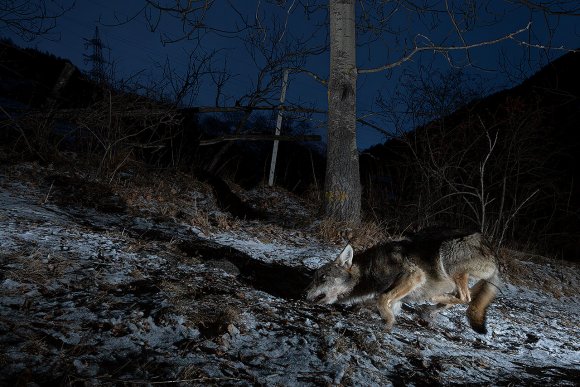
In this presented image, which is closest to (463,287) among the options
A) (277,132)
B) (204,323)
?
(204,323)

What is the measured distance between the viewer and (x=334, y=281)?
4410 mm

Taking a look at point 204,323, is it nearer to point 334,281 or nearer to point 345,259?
point 334,281

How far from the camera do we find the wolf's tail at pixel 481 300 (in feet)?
13.7

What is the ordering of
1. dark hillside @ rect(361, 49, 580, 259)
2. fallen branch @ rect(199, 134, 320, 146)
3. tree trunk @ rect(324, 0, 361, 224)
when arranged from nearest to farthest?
tree trunk @ rect(324, 0, 361, 224) → dark hillside @ rect(361, 49, 580, 259) → fallen branch @ rect(199, 134, 320, 146)

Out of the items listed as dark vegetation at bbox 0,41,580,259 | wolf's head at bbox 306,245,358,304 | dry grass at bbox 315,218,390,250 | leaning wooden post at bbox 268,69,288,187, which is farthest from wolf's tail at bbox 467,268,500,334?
leaning wooden post at bbox 268,69,288,187

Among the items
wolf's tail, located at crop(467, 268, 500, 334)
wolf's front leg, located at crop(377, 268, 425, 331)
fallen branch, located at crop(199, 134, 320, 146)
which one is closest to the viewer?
wolf's front leg, located at crop(377, 268, 425, 331)

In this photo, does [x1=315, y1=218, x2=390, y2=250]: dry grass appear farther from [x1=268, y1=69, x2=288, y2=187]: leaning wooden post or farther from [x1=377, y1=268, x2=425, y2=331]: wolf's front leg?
[x1=268, y1=69, x2=288, y2=187]: leaning wooden post

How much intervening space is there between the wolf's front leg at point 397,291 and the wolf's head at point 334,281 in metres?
0.53

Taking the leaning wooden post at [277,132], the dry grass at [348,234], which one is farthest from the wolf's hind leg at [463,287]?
the leaning wooden post at [277,132]

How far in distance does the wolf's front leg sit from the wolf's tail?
66 cm

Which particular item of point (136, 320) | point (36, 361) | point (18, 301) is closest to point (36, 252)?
point (18, 301)

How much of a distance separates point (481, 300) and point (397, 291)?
1073mm

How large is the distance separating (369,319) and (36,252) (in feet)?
11.2

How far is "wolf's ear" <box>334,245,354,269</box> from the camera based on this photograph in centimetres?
461
